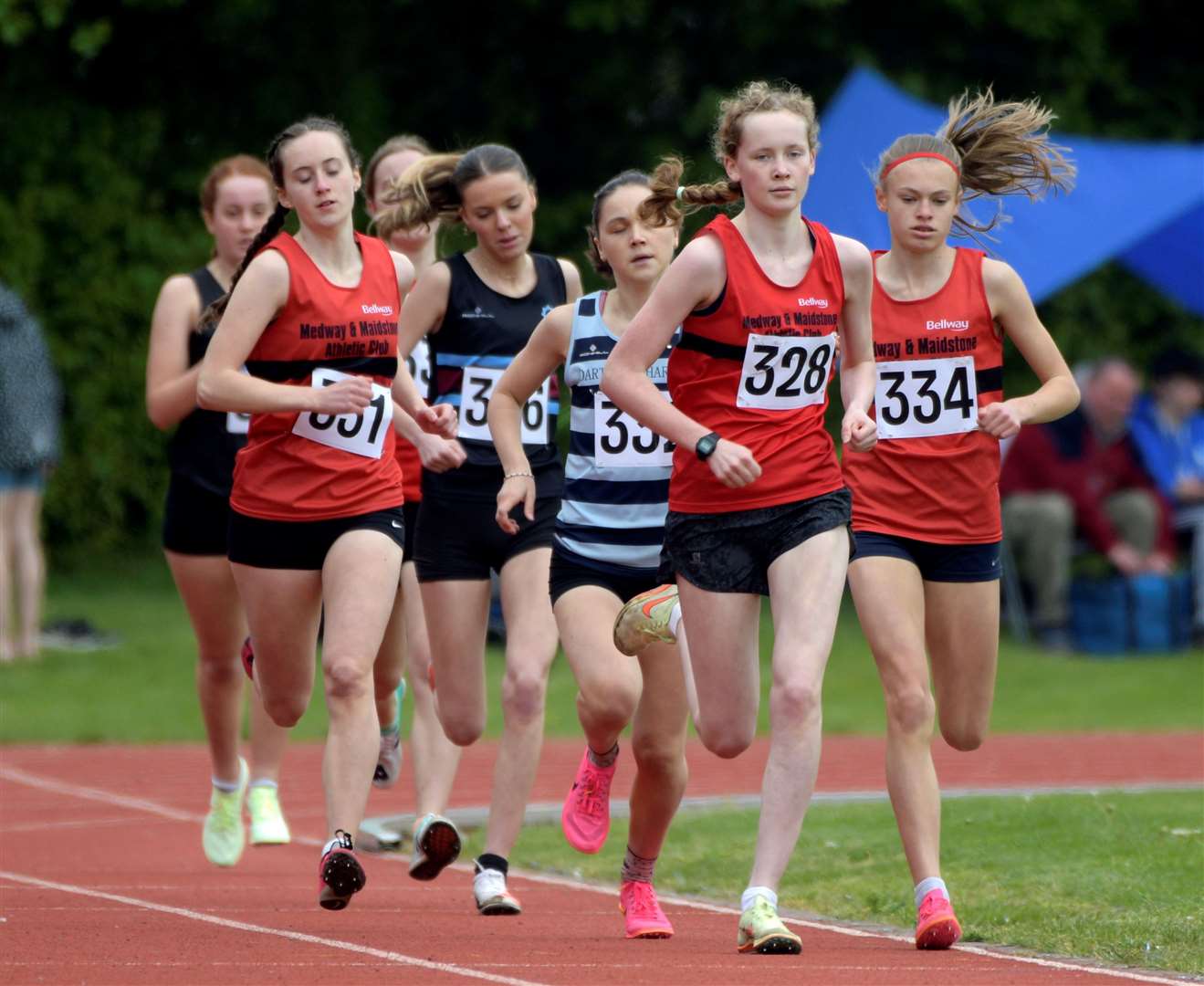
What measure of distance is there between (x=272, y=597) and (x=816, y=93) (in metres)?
13.8

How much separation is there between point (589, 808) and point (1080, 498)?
918 centimetres

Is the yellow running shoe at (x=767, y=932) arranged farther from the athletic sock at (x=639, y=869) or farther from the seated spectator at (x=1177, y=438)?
the seated spectator at (x=1177, y=438)

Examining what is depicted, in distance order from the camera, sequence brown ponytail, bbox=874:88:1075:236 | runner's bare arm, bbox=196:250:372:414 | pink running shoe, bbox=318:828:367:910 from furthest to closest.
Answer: brown ponytail, bbox=874:88:1075:236 → runner's bare arm, bbox=196:250:372:414 → pink running shoe, bbox=318:828:367:910

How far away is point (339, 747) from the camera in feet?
20.6

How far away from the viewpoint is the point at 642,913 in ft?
21.1

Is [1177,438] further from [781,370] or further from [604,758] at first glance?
[781,370]

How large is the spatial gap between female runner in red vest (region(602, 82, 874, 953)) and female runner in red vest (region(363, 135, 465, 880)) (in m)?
1.30

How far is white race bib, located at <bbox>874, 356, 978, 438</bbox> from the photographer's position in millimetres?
6445

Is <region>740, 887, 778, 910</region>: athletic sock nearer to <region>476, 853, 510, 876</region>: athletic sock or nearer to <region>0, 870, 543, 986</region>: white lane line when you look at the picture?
<region>0, 870, 543, 986</region>: white lane line

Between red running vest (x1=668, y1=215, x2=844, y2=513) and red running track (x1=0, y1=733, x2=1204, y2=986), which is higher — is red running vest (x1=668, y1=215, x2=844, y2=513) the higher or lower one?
the higher one

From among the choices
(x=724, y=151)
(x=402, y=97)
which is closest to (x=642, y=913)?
(x=724, y=151)

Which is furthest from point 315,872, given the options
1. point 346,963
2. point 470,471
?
point 346,963

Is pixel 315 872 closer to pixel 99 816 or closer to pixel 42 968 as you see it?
pixel 99 816

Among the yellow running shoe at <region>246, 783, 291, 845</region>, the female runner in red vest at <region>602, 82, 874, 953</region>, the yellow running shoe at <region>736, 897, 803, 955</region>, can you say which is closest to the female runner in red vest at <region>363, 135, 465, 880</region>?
the yellow running shoe at <region>246, 783, 291, 845</region>
